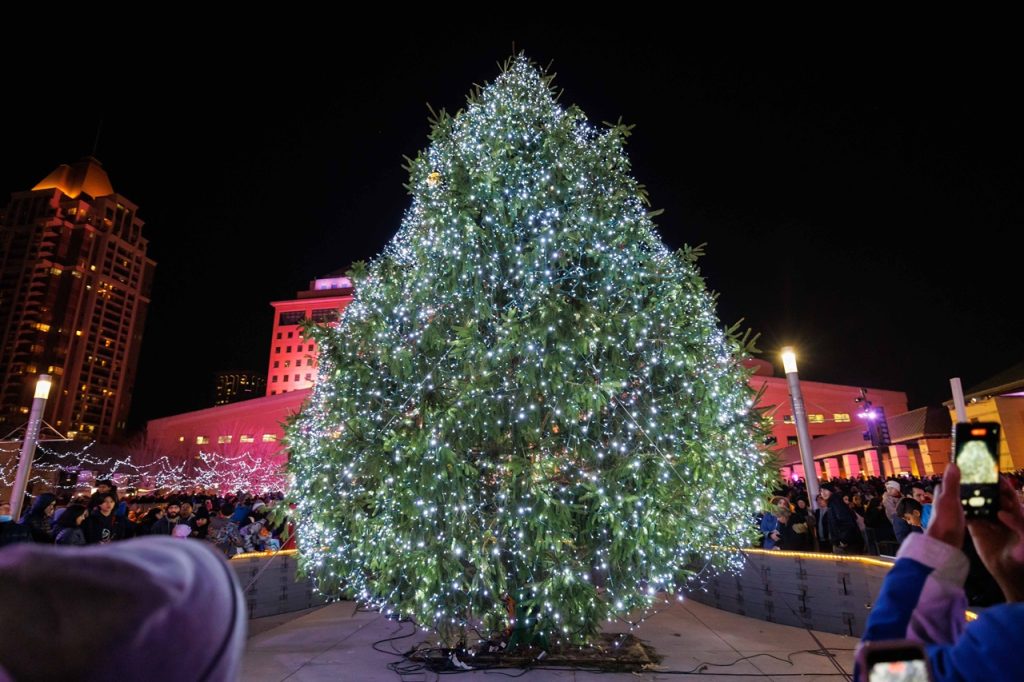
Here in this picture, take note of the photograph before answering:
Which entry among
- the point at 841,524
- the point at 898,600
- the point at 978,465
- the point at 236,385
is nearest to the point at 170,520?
the point at 841,524

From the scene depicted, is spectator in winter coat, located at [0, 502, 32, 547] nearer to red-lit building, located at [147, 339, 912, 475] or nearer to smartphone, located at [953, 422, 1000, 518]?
smartphone, located at [953, 422, 1000, 518]

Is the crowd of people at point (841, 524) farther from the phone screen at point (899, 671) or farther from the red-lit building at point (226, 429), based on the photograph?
the red-lit building at point (226, 429)

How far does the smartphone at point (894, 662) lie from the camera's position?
127 centimetres

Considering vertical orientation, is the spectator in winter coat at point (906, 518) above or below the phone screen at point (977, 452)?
below

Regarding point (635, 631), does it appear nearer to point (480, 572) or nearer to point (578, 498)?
point (578, 498)

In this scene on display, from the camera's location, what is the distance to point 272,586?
9.67m

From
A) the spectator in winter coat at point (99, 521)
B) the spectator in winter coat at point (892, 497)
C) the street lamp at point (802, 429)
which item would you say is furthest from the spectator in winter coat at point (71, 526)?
the spectator in winter coat at point (892, 497)

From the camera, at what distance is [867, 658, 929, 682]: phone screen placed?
1.27 m

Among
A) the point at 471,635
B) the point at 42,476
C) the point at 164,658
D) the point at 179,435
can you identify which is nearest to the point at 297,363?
the point at 179,435

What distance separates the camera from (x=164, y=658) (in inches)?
39.4

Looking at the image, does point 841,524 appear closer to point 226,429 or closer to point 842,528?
point 842,528

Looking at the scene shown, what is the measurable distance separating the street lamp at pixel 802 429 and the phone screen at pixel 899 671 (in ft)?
34.5

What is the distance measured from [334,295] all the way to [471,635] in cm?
9416

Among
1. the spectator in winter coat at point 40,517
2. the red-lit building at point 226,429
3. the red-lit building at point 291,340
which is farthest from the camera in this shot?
the red-lit building at point 291,340
